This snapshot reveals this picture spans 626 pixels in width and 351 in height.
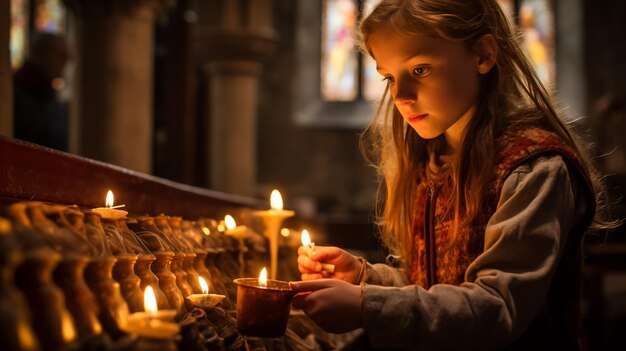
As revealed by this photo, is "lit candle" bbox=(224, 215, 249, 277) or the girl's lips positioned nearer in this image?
Answer: the girl's lips

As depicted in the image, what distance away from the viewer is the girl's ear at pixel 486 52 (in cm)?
212

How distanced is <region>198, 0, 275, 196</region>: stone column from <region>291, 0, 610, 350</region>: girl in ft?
22.4

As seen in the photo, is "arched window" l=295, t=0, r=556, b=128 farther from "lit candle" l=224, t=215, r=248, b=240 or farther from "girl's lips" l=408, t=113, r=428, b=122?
"girl's lips" l=408, t=113, r=428, b=122

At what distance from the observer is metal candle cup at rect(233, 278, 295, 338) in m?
1.59

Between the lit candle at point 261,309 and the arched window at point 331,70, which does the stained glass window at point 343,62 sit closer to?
the arched window at point 331,70

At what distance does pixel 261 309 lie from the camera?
159 centimetres

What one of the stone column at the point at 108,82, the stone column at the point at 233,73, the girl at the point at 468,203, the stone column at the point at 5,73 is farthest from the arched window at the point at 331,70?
the girl at the point at 468,203

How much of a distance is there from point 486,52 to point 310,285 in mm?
970

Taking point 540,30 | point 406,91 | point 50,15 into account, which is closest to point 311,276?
point 406,91

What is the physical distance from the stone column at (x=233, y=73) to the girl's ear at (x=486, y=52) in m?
7.13

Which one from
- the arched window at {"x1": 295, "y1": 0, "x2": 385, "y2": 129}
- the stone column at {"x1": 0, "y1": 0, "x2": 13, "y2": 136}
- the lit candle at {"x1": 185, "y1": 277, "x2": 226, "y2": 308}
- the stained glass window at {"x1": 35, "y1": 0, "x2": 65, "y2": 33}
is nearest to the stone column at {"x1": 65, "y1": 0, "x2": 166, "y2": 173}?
the stone column at {"x1": 0, "y1": 0, "x2": 13, "y2": 136}

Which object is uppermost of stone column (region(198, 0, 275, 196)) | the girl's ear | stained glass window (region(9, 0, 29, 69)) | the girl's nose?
stained glass window (region(9, 0, 29, 69))

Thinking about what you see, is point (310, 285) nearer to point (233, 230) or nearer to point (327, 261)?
point (327, 261)

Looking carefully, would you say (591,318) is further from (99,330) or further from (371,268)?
(99,330)
